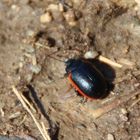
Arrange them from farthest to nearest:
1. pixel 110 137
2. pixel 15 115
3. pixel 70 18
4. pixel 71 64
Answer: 1. pixel 70 18
2. pixel 71 64
3. pixel 15 115
4. pixel 110 137

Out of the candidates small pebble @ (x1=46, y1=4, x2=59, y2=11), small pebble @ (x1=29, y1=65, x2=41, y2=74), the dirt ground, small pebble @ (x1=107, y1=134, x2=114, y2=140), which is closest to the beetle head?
the dirt ground

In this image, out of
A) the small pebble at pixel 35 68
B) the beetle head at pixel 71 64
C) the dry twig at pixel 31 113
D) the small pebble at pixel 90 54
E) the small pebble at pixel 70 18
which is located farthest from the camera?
the small pebble at pixel 70 18

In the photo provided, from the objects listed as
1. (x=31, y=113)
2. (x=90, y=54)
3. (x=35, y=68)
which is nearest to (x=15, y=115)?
(x=31, y=113)

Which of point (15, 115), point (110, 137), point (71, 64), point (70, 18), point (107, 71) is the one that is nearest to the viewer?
point (110, 137)

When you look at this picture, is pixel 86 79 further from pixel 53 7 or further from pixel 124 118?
pixel 53 7

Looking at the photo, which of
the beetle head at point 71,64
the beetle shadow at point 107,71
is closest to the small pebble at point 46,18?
the beetle head at point 71,64

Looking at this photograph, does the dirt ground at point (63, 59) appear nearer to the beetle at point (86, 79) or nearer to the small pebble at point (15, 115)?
the small pebble at point (15, 115)

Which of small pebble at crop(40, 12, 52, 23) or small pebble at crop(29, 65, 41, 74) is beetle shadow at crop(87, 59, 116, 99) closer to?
small pebble at crop(29, 65, 41, 74)

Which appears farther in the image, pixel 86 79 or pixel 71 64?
pixel 71 64
